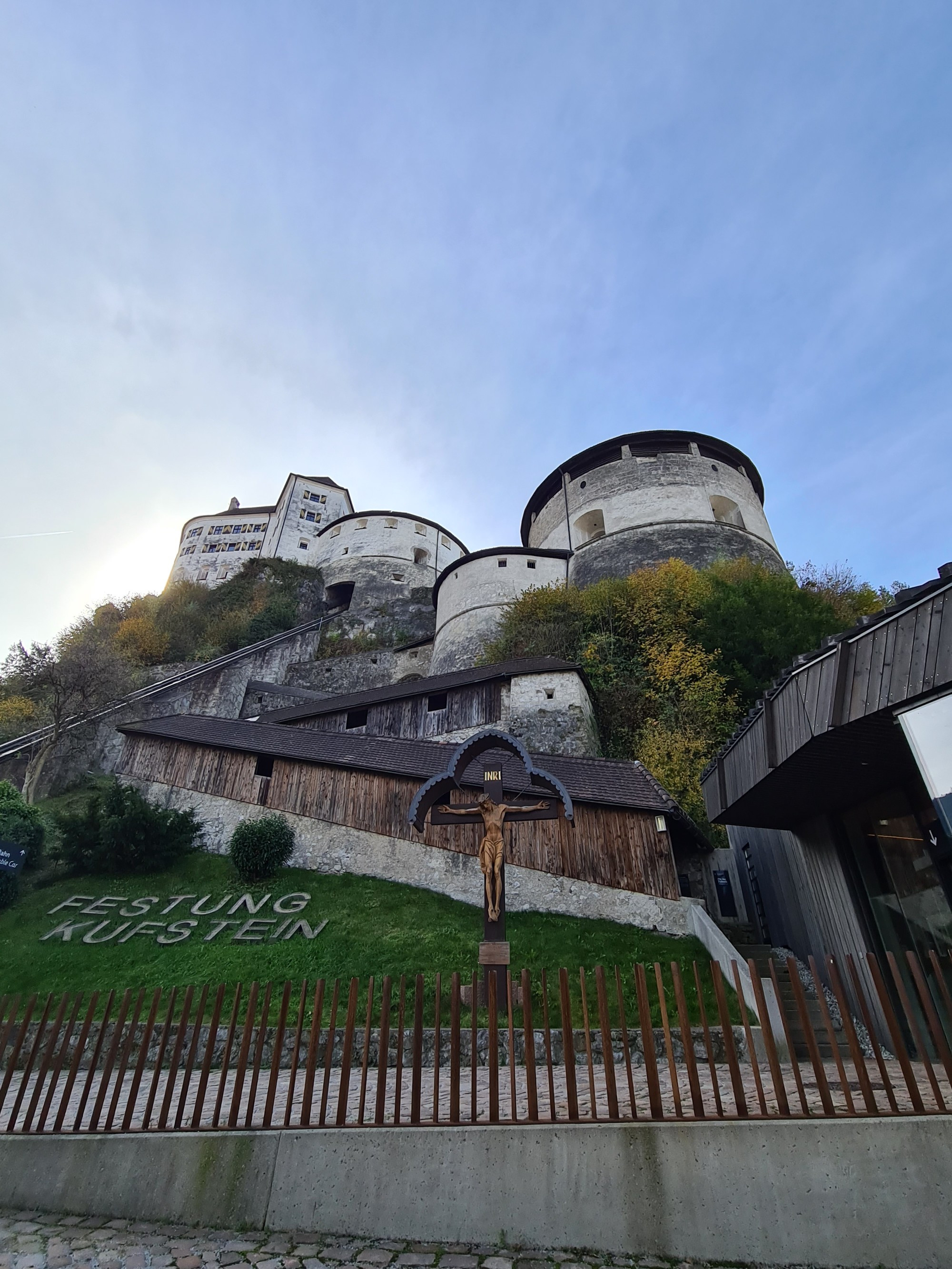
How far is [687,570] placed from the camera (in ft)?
73.9

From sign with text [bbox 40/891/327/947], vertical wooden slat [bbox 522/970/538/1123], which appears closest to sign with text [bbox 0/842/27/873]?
sign with text [bbox 40/891/327/947]

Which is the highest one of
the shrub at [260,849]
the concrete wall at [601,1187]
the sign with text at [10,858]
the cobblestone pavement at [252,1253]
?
the shrub at [260,849]

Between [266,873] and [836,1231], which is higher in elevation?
[266,873]

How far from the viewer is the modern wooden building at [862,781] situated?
3709 millimetres

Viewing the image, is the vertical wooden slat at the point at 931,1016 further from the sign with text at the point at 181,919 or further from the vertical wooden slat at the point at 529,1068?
the sign with text at the point at 181,919

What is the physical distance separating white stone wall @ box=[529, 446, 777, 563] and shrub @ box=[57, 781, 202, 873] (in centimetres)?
2131

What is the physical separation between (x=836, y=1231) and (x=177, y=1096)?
5256mm

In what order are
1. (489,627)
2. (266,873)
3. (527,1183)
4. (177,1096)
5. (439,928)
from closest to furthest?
(527,1183), (177,1096), (439,928), (266,873), (489,627)

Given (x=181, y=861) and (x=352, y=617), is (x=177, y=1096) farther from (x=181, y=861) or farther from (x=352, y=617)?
(x=352, y=617)

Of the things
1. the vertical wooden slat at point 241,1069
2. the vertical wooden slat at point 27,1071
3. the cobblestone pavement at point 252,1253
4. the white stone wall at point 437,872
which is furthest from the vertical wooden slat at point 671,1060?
the white stone wall at point 437,872

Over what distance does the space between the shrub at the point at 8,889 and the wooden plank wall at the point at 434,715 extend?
7.30 metres

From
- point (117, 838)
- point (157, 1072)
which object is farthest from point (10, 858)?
point (157, 1072)

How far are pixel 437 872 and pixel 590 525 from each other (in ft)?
72.9

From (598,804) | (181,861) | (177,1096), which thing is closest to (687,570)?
(598,804)
